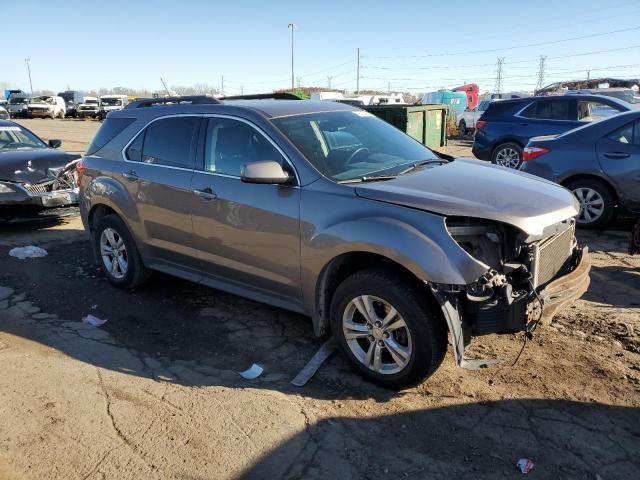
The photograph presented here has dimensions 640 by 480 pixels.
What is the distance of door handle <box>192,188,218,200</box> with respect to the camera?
4.32 meters

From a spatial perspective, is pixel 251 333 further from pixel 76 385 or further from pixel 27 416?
pixel 27 416

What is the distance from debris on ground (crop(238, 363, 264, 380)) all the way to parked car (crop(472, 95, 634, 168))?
8753 millimetres

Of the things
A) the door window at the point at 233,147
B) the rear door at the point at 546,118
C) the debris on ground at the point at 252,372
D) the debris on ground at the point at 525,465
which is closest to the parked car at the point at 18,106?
the rear door at the point at 546,118

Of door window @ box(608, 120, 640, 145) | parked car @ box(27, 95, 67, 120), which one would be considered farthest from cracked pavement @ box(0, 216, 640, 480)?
parked car @ box(27, 95, 67, 120)

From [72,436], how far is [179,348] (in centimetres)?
118

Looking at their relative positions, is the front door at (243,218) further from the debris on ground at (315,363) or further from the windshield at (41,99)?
the windshield at (41,99)

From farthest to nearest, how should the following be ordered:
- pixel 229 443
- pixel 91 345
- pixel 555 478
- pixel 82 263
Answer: pixel 82 263
pixel 91 345
pixel 229 443
pixel 555 478

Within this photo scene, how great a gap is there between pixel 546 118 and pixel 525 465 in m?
9.76

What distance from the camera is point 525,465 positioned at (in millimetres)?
2818

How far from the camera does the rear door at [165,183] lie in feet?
15.2

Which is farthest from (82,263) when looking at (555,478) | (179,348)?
(555,478)

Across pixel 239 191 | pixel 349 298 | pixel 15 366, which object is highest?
pixel 239 191

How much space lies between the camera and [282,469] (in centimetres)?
287

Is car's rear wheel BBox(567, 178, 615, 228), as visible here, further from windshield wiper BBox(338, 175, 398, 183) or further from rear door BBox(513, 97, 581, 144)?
windshield wiper BBox(338, 175, 398, 183)
